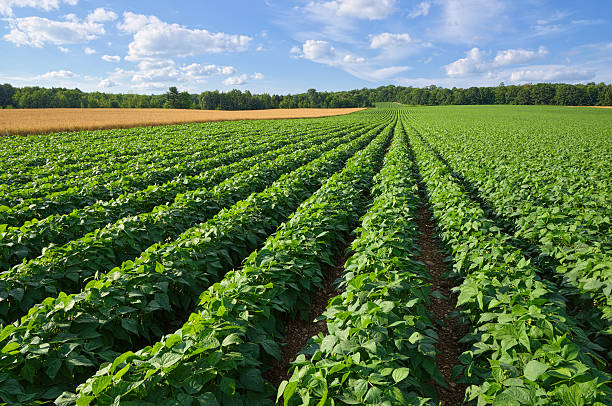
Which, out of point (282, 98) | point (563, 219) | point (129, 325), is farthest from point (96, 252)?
point (282, 98)

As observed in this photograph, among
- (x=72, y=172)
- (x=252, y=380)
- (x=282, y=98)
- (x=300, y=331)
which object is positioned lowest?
(x=300, y=331)

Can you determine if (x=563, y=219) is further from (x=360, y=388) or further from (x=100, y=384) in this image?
(x=100, y=384)

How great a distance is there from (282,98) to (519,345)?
418ft

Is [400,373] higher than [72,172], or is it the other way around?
[72,172]

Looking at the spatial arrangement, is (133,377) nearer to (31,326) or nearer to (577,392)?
(31,326)

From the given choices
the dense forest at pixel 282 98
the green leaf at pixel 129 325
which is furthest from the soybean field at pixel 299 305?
the dense forest at pixel 282 98

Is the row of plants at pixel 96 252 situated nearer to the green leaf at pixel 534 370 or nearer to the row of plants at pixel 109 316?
the row of plants at pixel 109 316

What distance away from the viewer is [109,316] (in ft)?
11.7

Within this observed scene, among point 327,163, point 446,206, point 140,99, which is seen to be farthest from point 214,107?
point 446,206

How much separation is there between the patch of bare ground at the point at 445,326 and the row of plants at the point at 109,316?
11.6 ft

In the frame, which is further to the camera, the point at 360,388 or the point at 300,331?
the point at 300,331

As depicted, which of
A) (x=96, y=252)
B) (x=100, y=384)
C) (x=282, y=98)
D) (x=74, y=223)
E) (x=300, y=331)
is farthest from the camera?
(x=282, y=98)

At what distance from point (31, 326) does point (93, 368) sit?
85 cm

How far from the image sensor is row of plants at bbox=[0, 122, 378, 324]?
13.6 ft
